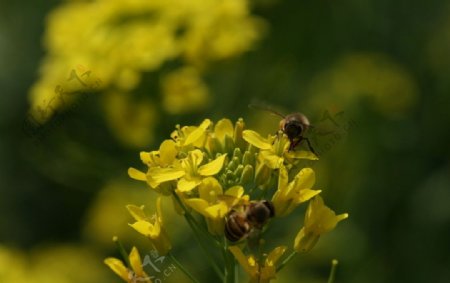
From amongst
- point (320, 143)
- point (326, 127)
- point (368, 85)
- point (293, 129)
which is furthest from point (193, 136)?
point (368, 85)

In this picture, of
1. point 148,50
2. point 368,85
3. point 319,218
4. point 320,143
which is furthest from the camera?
point 368,85

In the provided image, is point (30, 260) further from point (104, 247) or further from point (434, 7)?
point (434, 7)

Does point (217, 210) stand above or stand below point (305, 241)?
above

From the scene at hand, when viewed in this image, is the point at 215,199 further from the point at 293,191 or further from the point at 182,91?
the point at 182,91

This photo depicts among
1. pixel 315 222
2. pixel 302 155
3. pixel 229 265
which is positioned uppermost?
pixel 302 155

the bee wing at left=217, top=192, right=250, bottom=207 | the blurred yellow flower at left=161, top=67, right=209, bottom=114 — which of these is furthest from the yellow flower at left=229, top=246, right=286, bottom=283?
the blurred yellow flower at left=161, top=67, right=209, bottom=114

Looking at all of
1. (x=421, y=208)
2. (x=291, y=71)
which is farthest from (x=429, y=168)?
(x=291, y=71)
